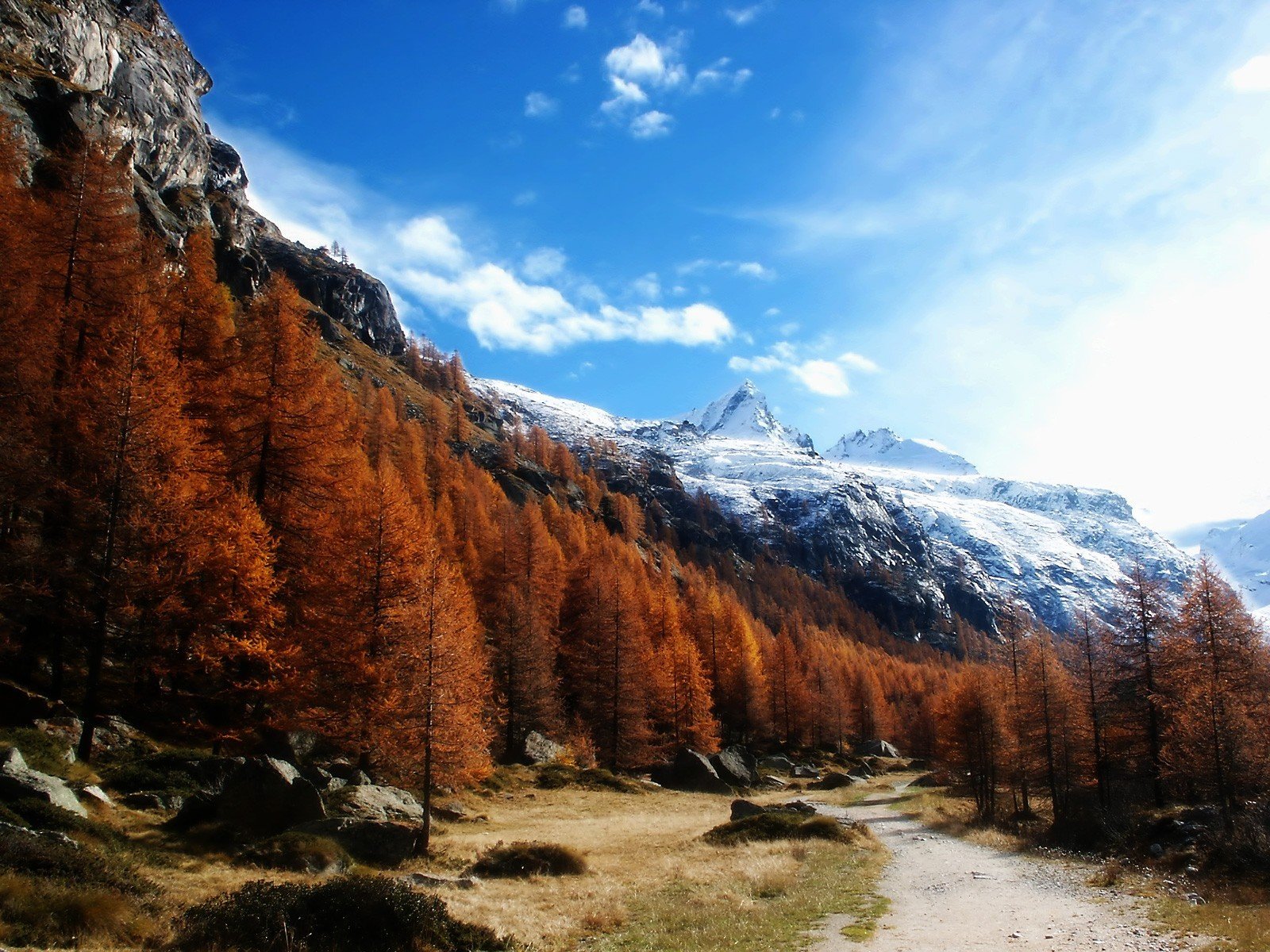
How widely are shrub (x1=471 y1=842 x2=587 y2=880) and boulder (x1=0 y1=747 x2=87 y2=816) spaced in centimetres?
1026

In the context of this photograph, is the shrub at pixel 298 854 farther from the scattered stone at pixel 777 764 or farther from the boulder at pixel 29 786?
the scattered stone at pixel 777 764

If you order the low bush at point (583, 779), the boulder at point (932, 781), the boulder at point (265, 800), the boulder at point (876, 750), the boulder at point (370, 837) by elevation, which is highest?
the boulder at point (265, 800)

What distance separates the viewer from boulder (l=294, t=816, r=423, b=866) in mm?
18453

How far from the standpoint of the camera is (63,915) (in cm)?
920

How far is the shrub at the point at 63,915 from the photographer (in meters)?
8.66

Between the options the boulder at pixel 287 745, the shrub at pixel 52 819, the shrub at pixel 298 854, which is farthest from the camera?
the boulder at pixel 287 745

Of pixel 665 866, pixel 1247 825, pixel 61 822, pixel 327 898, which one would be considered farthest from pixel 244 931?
pixel 1247 825

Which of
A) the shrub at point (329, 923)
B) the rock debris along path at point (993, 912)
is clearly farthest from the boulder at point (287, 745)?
the rock debris along path at point (993, 912)

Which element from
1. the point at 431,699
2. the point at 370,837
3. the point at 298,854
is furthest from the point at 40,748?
the point at 431,699

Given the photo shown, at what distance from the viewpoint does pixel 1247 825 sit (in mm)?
21500

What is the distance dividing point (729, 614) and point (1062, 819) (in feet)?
145

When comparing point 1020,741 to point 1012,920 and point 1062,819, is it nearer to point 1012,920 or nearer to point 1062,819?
point 1062,819

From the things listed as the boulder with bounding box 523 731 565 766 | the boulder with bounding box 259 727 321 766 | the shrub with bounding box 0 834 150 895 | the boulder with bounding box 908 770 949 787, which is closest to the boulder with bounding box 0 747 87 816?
the shrub with bounding box 0 834 150 895

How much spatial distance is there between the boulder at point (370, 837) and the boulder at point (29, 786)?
5303 millimetres
